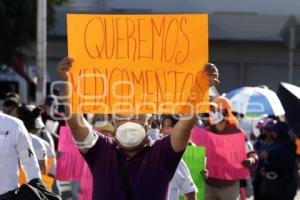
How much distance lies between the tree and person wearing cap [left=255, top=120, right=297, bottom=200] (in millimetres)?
13323

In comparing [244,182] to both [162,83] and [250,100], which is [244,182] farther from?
[250,100]

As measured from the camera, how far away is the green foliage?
21.9m

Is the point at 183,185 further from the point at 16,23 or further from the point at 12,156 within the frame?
the point at 16,23

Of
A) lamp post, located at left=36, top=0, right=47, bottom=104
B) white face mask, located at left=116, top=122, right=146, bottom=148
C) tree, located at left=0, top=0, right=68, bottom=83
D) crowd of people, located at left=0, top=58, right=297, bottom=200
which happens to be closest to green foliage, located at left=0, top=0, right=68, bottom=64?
tree, located at left=0, top=0, right=68, bottom=83

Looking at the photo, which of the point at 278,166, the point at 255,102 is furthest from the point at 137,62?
the point at 255,102

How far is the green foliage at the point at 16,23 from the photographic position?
21938 mm

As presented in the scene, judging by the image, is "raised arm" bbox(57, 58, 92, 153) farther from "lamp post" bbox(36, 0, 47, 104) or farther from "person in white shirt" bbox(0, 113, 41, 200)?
"lamp post" bbox(36, 0, 47, 104)

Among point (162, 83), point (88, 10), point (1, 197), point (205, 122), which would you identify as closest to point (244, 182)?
point (205, 122)

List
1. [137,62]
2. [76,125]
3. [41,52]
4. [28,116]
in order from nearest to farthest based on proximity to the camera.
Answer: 1. [76,125]
2. [137,62]
3. [28,116]
4. [41,52]

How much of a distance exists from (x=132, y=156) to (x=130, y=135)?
131 millimetres

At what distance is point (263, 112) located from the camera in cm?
1452

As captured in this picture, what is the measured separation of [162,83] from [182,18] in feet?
1.16

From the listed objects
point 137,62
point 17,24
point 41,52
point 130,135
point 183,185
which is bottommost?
point 183,185

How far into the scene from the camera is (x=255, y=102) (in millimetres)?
15117
